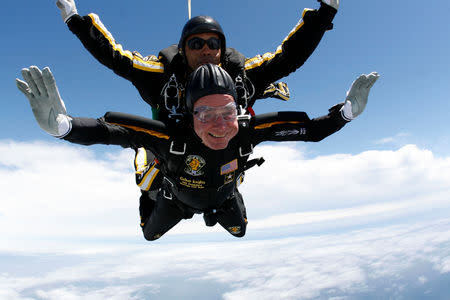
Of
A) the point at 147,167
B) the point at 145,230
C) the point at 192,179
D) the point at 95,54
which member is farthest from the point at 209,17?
the point at 145,230

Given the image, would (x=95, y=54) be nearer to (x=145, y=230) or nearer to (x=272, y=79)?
(x=272, y=79)

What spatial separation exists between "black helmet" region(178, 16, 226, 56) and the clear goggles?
970 mm

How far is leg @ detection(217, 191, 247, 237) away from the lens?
4184 millimetres

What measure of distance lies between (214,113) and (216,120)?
0.21 feet

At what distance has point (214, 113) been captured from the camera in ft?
8.58

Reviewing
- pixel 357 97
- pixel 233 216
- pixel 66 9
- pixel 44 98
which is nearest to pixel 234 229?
pixel 233 216

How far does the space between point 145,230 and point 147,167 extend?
1.23 m

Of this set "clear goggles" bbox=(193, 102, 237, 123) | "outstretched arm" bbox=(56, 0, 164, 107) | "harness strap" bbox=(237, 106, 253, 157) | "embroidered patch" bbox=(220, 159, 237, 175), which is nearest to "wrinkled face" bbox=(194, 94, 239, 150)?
"clear goggles" bbox=(193, 102, 237, 123)

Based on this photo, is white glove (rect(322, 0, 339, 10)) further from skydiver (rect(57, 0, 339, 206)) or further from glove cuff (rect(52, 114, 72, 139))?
glove cuff (rect(52, 114, 72, 139))

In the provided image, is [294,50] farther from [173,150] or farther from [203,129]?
[173,150]

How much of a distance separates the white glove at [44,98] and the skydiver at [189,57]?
3.29 feet

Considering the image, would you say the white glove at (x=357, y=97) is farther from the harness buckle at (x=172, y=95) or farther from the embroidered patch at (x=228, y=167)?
the harness buckle at (x=172, y=95)

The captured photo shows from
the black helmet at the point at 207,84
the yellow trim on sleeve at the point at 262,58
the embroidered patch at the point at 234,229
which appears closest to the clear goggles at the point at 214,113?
the black helmet at the point at 207,84

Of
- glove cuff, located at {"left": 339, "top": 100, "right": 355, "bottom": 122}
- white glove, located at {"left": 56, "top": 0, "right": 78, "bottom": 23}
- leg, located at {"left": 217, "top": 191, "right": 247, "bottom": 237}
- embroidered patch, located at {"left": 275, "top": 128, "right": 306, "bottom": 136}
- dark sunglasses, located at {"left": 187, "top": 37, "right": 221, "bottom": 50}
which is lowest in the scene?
leg, located at {"left": 217, "top": 191, "right": 247, "bottom": 237}
